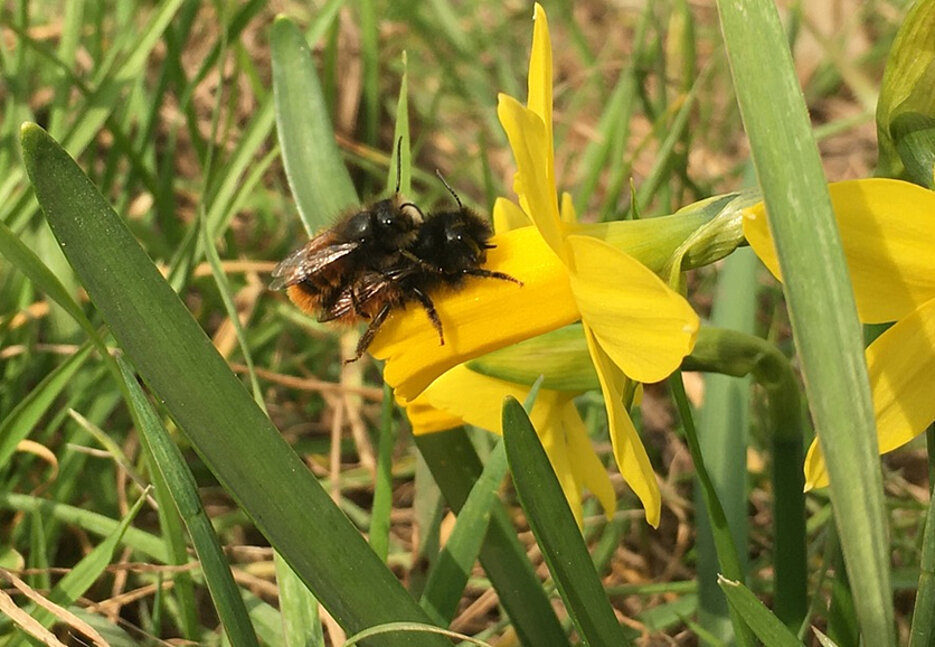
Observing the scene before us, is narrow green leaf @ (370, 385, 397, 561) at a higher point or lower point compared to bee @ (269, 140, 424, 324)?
lower

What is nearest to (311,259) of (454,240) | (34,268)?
(454,240)

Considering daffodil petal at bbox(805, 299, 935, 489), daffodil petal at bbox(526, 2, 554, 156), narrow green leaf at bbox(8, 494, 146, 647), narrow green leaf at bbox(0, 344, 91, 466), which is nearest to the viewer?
daffodil petal at bbox(805, 299, 935, 489)

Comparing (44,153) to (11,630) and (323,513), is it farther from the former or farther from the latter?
(11,630)

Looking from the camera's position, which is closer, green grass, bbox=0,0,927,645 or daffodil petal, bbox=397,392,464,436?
green grass, bbox=0,0,927,645

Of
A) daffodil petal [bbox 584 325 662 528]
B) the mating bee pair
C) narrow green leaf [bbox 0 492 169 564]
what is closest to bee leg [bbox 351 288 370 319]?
the mating bee pair

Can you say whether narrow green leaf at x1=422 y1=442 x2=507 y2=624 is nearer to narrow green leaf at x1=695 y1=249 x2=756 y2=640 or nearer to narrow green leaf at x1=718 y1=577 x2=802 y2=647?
narrow green leaf at x1=718 y1=577 x2=802 y2=647

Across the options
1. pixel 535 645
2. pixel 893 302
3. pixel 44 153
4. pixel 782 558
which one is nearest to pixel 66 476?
pixel 535 645

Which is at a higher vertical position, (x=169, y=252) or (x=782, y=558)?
(x=169, y=252)
